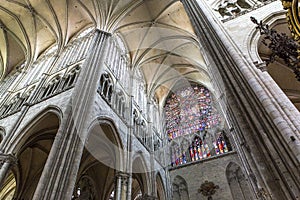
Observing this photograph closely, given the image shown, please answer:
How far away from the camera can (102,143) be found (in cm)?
936

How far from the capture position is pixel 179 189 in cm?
1178

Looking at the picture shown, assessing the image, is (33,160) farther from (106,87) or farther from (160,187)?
(160,187)

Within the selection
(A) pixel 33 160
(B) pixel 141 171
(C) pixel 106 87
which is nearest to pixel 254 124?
(C) pixel 106 87

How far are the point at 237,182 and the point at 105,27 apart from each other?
11356mm

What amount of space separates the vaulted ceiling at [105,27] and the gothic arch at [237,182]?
22.7 feet

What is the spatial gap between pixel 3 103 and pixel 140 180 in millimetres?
8047

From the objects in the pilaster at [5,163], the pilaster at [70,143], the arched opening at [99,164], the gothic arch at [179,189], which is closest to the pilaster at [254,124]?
the pilaster at [70,143]

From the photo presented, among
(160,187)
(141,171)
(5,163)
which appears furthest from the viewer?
(160,187)

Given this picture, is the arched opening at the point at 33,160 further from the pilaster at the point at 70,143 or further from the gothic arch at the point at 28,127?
the pilaster at the point at 70,143

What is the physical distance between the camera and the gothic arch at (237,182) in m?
9.93

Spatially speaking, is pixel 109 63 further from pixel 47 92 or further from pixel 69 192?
pixel 69 192

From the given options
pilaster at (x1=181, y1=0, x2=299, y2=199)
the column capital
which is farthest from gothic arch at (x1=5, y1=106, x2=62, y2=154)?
pilaster at (x1=181, y1=0, x2=299, y2=199)

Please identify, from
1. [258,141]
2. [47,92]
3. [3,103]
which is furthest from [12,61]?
[258,141]

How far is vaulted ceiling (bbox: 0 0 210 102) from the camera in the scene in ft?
41.4
